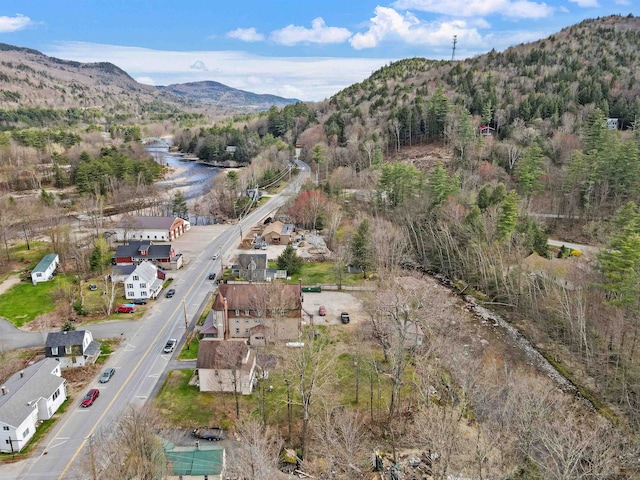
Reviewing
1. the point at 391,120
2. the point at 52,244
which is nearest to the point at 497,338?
the point at 52,244

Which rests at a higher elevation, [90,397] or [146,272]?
[146,272]

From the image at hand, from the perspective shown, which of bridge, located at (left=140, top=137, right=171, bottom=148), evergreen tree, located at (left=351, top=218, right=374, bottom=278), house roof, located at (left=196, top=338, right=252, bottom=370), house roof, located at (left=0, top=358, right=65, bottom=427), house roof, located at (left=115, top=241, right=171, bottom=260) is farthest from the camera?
bridge, located at (left=140, top=137, right=171, bottom=148)

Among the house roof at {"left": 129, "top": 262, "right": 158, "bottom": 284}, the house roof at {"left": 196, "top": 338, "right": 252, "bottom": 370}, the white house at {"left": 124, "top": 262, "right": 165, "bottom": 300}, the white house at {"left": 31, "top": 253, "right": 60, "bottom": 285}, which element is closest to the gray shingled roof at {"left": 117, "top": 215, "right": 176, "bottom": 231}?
the white house at {"left": 31, "top": 253, "right": 60, "bottom": 285}

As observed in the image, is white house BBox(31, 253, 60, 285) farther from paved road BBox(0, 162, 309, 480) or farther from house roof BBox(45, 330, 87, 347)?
house roof BBox(45, 330, 87, 347)

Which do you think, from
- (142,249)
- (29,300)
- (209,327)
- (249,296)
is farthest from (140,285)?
(249,296)

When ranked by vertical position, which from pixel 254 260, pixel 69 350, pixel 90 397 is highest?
pixel 254 260

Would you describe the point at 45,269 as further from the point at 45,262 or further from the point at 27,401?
the point at 27,401
